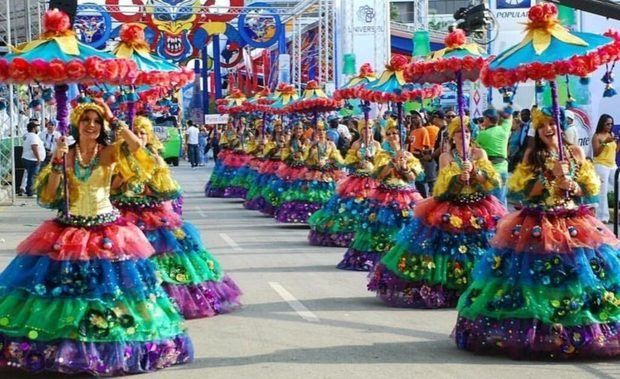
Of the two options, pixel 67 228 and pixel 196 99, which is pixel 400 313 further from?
pixel 196 99

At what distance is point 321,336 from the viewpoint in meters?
9.77

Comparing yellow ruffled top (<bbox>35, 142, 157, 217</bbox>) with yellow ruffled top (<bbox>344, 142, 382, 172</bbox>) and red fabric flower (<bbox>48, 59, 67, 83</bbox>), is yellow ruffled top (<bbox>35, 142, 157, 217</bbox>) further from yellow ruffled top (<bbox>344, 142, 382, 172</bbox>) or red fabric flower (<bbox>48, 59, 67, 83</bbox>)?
yellow ruffled top (<bbox>344, 142, 382, 172</bbox>)

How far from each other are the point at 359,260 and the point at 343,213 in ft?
7.84

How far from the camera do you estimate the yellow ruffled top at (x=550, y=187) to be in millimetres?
8773

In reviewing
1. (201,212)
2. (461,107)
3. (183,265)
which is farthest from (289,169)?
(183,265)

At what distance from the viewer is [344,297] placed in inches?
475

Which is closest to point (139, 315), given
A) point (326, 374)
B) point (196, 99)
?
point (326, 374)

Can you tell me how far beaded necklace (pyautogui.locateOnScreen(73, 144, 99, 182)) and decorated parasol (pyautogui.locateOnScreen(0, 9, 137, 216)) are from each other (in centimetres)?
14

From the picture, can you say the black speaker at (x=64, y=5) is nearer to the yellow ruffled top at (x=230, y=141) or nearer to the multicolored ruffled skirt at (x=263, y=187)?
the multicolored ruffled skirt at (x=263, y=187)

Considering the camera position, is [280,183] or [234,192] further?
[234,192]

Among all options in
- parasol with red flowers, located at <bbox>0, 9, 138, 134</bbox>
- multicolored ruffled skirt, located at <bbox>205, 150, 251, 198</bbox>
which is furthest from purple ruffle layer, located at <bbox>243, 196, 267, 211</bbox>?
parasol with red flowers, located at <bbox>0, 9, 138, 134</bbox>

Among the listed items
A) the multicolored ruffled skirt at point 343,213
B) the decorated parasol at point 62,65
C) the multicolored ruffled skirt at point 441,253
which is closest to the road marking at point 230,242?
the multicolored ruffled skirt at point 343,213

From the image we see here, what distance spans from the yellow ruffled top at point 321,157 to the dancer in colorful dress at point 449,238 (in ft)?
31.6

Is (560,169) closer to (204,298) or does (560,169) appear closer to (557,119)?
(557,119)
